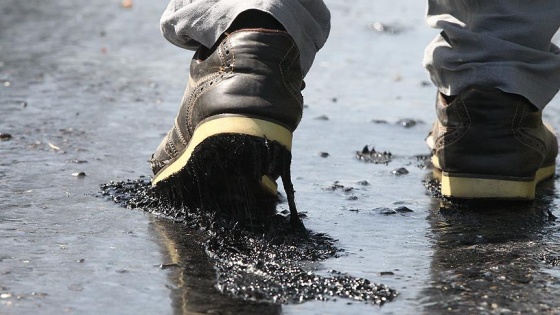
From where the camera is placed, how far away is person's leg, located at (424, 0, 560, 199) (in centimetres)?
288

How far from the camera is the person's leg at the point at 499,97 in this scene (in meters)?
2.88

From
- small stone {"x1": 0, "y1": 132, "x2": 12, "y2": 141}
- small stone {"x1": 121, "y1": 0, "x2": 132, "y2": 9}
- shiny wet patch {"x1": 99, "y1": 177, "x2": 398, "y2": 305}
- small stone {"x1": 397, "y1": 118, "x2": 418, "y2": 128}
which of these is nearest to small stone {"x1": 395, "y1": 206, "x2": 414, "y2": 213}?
shiny wet patch {"x1": 99, "y1": 177, "x2": 398, "y2": 305}

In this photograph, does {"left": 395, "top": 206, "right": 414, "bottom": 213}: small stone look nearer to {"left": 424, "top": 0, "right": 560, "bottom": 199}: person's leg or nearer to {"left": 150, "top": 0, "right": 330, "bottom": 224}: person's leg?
{"left": 424, "top": 0, "right": 560, "bottom": 199}: person's leg

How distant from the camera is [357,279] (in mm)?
2096

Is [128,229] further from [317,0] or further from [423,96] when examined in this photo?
[423,96]

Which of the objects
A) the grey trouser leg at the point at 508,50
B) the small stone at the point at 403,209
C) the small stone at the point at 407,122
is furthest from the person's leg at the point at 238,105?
the small stone at the point at 407,122

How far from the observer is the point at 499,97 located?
9.41ft

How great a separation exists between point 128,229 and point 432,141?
47.0 inches

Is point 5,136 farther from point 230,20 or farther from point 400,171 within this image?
point 400,171

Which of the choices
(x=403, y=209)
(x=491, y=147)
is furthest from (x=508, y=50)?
(x=403, y=209)

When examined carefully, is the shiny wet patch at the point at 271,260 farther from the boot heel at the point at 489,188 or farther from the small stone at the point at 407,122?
the small stone at the point at 407,122

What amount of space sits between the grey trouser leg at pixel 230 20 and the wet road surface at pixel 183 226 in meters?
0.44

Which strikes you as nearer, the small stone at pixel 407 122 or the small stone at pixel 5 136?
the small stone at pixel 5 136

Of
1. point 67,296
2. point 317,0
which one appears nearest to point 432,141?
point 317,0
